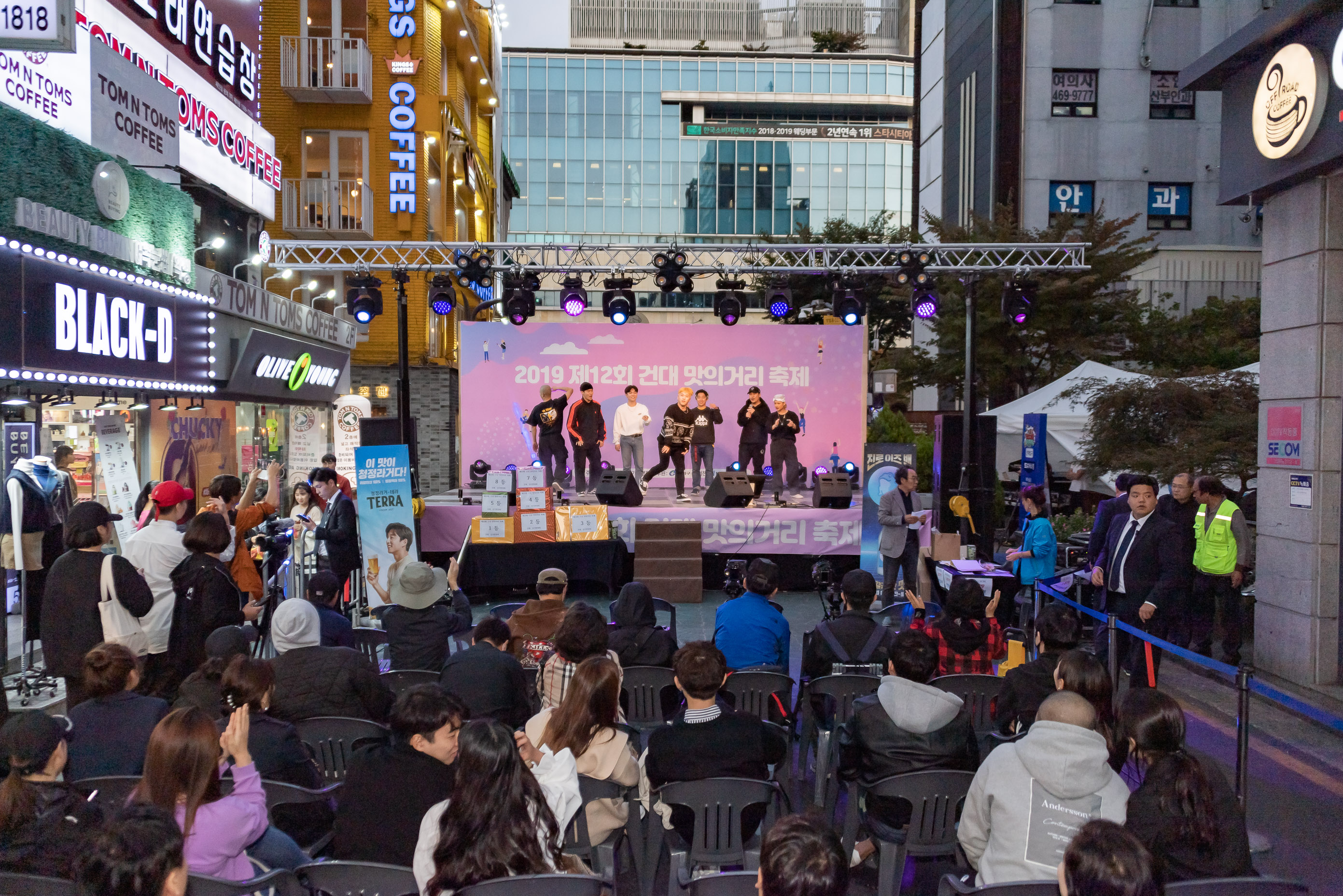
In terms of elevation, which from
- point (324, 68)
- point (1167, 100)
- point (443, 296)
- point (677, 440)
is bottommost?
point (677, 440)

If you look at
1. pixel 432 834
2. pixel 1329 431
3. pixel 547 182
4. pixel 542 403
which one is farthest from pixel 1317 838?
pixel 547 182

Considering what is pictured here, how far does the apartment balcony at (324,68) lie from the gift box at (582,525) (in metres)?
12.9

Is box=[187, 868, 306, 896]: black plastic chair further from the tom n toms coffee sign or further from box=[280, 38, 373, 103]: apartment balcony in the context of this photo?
box=[280, 38, 373, 103]: apartment balcony

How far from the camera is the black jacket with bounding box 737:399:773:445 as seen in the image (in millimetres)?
14156

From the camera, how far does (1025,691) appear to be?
422cm

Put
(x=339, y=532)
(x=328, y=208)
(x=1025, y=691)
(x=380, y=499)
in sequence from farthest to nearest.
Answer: (x=328, y=208)
(x=380, y=499)
(x=339, y=532)
(x=1025, y=691)

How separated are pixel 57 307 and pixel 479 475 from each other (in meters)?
8.18

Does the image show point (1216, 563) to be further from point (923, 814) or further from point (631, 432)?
point (631, 432)

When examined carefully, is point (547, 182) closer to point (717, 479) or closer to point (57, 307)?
point (717, 479)

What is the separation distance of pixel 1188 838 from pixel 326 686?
10.8 feet

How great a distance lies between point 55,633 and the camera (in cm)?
499

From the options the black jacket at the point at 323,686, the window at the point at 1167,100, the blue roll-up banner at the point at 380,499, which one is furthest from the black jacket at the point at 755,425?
the window at the point at 1167,100

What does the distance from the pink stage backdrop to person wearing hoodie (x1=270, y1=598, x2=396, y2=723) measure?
36.0 feet

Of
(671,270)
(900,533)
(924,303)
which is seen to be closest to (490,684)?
(900,533)
